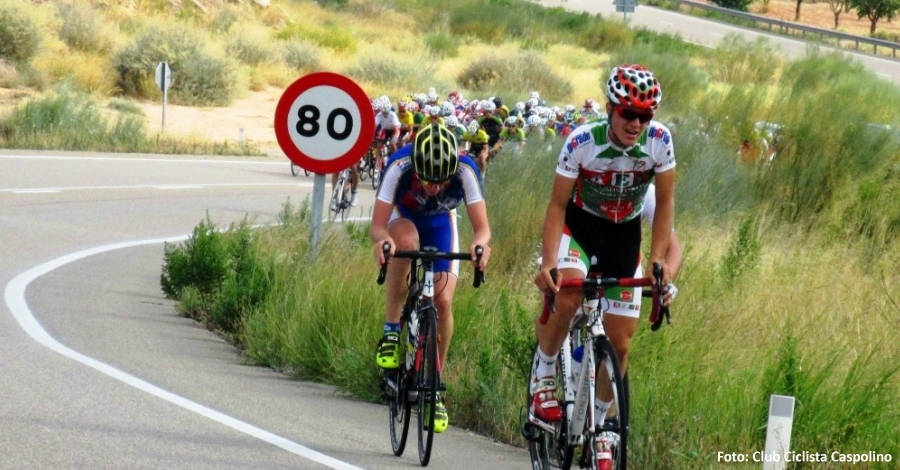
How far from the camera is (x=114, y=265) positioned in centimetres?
1488

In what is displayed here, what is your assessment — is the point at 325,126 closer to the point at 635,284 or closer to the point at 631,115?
the point at 631,115

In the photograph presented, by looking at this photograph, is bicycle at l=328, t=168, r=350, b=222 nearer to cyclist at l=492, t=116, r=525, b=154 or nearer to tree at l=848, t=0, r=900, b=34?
cyclist at l=492, t=116, r=525, b=154

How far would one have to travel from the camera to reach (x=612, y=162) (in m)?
6.35

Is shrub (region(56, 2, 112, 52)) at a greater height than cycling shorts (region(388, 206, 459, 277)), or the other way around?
shrub (region(56, 2, 112, 52))

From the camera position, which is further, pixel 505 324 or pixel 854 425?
pixel 505 324

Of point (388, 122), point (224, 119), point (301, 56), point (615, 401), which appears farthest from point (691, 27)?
point (615, 401)

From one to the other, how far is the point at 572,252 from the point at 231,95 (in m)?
35.6

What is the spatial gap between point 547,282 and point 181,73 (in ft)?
118

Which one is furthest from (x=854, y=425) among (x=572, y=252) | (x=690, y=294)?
(x=690, y=294)

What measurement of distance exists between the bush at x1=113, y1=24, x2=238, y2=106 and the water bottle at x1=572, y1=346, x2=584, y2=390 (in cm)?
3466

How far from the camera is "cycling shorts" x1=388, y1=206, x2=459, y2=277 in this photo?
8102 mm

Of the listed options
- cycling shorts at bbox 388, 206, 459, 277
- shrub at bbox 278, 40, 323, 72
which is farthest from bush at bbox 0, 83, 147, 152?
cycling shorts at bbox 388, 206, 459, 277

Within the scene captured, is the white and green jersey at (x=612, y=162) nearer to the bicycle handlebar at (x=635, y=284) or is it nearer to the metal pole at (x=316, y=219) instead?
the bicycle handlebar at (x=635, y=284)

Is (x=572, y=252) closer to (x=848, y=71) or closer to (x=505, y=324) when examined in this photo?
(x=505, y=324)
